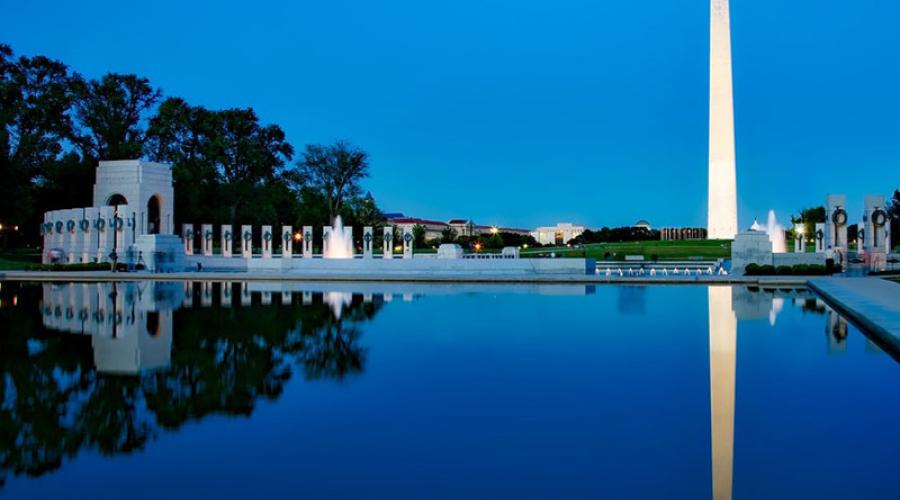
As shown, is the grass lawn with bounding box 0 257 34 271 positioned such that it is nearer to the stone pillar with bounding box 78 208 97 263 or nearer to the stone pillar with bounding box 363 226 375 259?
the stone pillar with bounding box 78 208 97 263

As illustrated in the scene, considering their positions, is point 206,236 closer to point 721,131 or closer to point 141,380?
point 721,131

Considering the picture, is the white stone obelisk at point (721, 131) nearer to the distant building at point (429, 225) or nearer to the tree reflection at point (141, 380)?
the tree reflection at point (141, 380)

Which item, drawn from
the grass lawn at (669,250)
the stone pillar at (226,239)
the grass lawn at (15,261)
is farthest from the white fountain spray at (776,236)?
the grass lawn at (15,261)

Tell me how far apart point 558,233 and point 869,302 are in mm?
134647

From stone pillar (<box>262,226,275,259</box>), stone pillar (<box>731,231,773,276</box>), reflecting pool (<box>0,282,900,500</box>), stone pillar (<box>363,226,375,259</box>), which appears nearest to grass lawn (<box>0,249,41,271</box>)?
stone pillar (<box>262,226,275,259</box>)

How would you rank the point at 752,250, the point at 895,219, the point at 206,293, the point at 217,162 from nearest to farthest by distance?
the point at 206,293, the point at 752,250, the point at 217,162, the point at 895,219

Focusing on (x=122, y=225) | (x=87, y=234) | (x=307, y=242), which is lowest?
(x=307, y=242)

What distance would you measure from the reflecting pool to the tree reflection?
37mm

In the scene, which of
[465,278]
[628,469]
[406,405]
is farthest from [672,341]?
[465,278]

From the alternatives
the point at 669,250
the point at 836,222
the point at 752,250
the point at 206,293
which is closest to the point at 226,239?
the point at 206,293

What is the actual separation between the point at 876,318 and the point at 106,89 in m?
53.2

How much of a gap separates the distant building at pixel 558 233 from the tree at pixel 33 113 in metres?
104

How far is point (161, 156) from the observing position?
59.3m

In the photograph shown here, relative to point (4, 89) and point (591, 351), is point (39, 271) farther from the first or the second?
point (591, 351)
